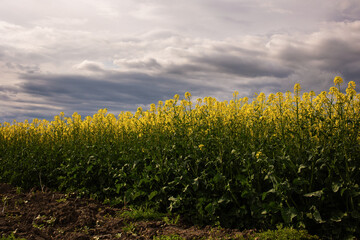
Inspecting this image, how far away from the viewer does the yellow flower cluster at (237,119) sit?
5480 mm

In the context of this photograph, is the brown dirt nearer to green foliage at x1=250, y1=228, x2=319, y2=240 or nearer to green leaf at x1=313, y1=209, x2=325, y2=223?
green foliage at x1=250, y1=228, x2=319, y2=240

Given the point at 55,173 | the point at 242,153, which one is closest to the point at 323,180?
the point at 242,153

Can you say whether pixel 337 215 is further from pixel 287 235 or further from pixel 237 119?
pixel 237 119

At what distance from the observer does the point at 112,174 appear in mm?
7133

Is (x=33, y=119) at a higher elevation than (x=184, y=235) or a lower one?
higher

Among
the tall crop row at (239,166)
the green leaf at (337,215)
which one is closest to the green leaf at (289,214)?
the tall crop row at (239,166)

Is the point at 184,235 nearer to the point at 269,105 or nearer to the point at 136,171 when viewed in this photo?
the point at 136,171

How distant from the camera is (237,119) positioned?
713cm

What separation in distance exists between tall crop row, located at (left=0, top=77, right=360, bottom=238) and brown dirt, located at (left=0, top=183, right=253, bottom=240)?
0.37 meters

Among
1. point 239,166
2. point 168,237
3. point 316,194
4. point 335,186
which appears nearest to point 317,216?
point 316,194

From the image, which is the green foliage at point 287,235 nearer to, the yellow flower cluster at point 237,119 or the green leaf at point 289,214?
the green leaf at point 289,214

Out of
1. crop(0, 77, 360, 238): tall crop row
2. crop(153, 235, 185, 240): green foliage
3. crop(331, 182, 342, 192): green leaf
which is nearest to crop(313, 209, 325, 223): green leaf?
crop(0, 77, 360, 238): tall crop row

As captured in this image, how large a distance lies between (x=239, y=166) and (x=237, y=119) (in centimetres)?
173

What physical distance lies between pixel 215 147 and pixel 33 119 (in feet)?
30.7
